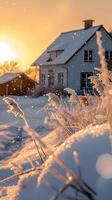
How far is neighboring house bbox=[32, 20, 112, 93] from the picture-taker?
45.2 m

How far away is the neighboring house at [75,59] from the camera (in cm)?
4519

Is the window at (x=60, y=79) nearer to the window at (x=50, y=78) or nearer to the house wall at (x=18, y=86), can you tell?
the window at (x=50, y=78)

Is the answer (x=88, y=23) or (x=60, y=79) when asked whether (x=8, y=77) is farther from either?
(x=88, y=23)

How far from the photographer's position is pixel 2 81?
52.0m

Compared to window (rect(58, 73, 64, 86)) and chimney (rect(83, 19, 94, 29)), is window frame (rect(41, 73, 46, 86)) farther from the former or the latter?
chimney (rect(83, 19, 94, 29))

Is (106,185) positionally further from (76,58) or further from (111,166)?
(76,58)

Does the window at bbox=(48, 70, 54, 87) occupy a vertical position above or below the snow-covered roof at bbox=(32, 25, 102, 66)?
below

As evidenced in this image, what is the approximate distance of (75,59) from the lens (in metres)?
45.7

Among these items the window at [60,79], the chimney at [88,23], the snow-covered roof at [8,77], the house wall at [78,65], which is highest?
the chimney at [88,23]

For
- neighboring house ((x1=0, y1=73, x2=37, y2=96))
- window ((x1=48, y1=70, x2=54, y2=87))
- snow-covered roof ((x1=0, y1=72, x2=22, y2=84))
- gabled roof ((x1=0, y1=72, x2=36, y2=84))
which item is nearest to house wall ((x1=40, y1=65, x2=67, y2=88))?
window ((x1=48, y1=70, x2=54, y2=87))

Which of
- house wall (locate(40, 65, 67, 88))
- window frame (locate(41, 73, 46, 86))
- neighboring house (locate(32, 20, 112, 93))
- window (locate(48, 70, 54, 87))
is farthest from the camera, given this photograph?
window frame (locate(41, 73, 46, 86))

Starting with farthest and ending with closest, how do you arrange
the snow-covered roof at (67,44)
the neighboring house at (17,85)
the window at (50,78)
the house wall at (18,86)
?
1. the neighboring house at (17,85)
2. the house wall at (18,86)
3. the window at (50,78)
4. the snow-covered roof at (67,44)

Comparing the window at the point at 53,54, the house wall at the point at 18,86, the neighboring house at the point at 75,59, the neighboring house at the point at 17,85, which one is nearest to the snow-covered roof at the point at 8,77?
the neighboring house at the point at 17,85

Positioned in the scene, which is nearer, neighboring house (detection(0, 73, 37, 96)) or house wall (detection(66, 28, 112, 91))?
house wall (detection(66, 28, 112, 91))
